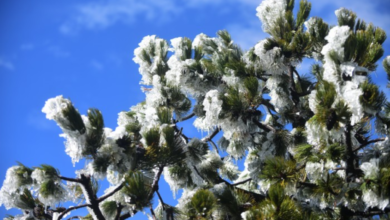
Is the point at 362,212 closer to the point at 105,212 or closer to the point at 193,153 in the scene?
the point at 193,153

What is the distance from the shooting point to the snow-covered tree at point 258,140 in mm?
5113

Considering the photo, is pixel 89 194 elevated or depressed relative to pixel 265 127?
depressed

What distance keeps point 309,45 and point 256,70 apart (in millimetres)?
729

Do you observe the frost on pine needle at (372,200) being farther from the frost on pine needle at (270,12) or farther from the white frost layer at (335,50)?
the frost on pine needle at (270,12)

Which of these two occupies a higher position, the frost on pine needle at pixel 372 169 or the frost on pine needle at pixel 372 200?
the frost on pine needle at pixel 372 169

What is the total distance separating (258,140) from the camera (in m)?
7.21

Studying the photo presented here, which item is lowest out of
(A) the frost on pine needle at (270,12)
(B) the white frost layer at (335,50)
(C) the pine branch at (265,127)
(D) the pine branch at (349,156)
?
(D) the pine branch at (349,156)

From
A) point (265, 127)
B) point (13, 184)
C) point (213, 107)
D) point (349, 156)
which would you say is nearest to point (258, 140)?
point (265, 127)

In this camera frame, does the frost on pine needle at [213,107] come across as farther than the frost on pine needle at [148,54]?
No

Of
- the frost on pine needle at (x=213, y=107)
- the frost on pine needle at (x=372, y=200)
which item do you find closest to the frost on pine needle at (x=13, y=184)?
the frost on pine needle at (x=213, y=107)

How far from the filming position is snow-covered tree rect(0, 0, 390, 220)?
16.8ft

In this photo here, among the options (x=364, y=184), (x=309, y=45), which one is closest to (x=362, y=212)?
(x=364, y=184)

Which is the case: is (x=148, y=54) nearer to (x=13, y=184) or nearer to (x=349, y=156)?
(x=13, y=184)

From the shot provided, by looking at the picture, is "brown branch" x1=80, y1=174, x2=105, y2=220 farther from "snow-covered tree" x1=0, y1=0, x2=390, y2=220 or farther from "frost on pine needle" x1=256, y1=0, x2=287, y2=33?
"frost on pine needle" x1=256, y1=0, x2=287, y2=33
